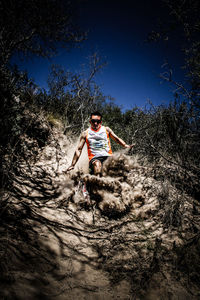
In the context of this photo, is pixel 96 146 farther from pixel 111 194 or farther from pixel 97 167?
pixel 111 194

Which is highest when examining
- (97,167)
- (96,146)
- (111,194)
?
(96,146)

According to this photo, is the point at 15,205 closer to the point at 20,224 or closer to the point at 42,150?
the point at 20,224

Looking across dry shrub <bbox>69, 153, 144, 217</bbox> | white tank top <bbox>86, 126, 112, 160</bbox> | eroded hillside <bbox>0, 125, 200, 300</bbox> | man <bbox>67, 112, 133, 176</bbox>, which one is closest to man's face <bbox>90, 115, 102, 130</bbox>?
man <bbox>67, 112, 133, 176</bbox>

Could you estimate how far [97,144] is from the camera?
3.31 meters

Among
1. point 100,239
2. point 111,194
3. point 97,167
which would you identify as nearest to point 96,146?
point 97,167

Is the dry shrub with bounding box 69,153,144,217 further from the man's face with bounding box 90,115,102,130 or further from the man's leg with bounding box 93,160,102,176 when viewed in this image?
the man's face with bounding box 90,115,102,130

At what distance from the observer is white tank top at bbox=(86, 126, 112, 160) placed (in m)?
3.24

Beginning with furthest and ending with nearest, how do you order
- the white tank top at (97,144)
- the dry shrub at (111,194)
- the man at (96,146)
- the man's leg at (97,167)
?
the white tank top at (97,144), the man at (96,146), the man's leg at (97,167), the dry shrub at (111,194)

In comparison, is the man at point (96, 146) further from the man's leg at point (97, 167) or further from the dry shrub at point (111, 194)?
the dry shrub at point (111, 194)

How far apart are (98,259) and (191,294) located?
94cm

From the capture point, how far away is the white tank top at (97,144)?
3244 mm

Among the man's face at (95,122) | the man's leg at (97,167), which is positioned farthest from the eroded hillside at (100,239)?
the man's face at (95,122)

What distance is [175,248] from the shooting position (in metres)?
1.65

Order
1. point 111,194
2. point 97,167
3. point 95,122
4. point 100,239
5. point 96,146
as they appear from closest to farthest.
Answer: point 100,239, point 111,194, point 97,167, point 96,146, point 95,122
